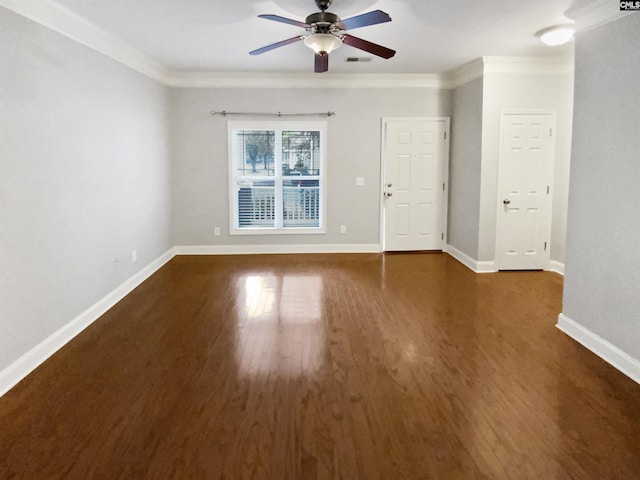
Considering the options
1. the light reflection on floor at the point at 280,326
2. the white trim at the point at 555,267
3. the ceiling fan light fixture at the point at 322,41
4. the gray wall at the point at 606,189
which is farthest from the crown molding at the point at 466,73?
the light reflection on floor at the point at 280,326

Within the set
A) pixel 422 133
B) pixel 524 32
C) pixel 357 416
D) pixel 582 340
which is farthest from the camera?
pixel 422 133

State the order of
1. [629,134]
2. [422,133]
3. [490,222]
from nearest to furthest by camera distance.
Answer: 1. [629,134]
2. [490,222]
3. [422,133]

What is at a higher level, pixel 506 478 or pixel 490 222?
pixel 490 222

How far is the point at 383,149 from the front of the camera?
6879mm

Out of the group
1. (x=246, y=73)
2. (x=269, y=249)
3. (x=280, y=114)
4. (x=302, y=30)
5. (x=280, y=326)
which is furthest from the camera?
(x=269, y=249)

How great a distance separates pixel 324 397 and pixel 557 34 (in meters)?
3.79

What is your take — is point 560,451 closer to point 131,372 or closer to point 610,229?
point 610,229

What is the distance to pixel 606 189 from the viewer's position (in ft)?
10.8

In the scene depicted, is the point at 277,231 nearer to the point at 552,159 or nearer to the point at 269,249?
the point at 269,249

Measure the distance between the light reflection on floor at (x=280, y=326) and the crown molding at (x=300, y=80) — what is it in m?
2.89

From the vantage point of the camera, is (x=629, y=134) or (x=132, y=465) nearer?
(x=132, y=465)

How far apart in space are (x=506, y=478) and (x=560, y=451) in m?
0.38

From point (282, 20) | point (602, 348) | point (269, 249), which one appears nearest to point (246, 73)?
point (269, 249)

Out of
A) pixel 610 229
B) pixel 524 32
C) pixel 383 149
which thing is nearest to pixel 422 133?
pixel 383 149
